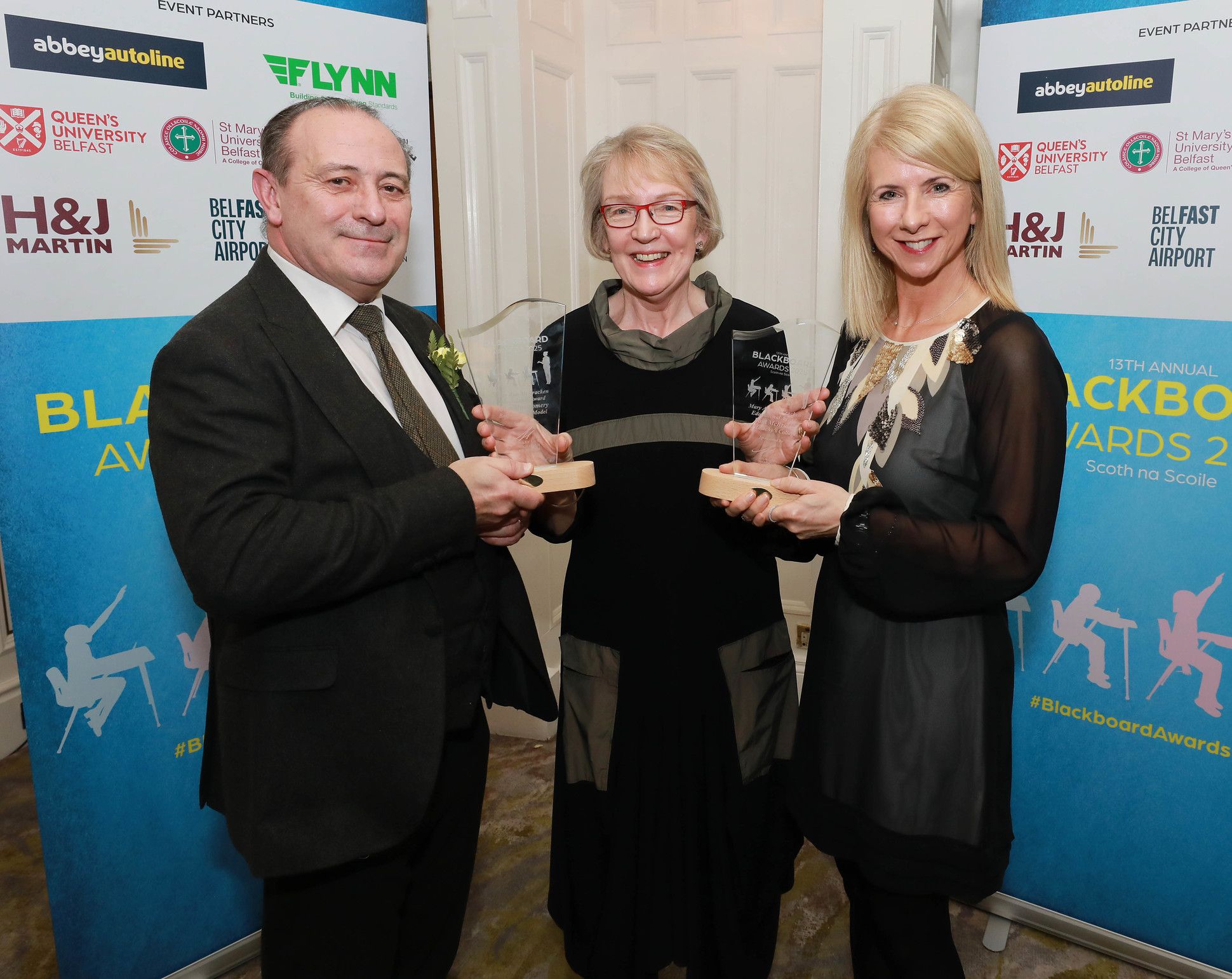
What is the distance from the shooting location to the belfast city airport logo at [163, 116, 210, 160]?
7.06 ft

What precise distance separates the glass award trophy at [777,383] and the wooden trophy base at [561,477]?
223 mm

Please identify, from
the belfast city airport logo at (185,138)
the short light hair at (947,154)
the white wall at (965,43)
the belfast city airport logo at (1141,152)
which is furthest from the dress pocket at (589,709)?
the white wall at (965,43)

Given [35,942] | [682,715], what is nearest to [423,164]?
[682,715]

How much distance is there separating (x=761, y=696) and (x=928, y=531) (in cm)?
67

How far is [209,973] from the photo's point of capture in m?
2.54

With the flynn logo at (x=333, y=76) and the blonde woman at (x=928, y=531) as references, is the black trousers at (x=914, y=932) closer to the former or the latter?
the blonde woman at (x=928, y=531)

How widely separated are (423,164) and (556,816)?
1.76 metres

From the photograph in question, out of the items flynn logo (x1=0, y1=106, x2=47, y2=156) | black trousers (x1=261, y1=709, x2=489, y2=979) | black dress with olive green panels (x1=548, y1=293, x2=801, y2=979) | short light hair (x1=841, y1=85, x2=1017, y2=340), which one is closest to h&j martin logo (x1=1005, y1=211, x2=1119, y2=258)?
short light hair (x1=841, y1=85, x2=1017, y2=340)

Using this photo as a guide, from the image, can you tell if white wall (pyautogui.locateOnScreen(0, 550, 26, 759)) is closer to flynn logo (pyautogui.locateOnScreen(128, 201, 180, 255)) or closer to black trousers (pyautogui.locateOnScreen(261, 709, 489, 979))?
flynn logo (pyautogui.locateOnScreen(128, 201, 180, 255))

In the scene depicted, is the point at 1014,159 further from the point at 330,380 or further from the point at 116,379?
the point at 116,379

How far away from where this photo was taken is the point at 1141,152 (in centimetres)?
218

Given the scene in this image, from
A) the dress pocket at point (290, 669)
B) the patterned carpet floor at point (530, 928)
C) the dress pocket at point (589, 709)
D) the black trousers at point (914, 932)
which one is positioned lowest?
the patterned carpet floor at point (530, 928)

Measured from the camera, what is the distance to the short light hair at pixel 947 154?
1.64 metres

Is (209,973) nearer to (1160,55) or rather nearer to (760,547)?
(760,547)
